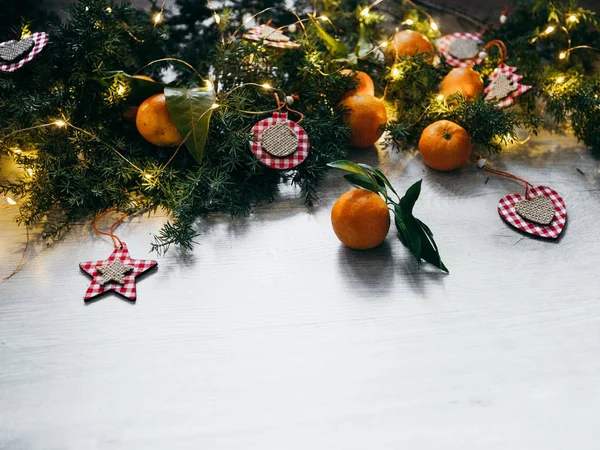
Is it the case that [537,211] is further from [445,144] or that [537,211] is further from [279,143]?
[279,143]

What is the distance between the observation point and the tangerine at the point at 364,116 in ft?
3.47

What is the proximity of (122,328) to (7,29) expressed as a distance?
699 millimetres

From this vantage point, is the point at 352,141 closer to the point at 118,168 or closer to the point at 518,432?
the point at 118,168

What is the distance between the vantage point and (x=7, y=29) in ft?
3.85

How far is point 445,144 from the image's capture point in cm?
102

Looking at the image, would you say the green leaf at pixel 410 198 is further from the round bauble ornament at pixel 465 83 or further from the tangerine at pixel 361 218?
the round bauble ornament at pixel 465 83

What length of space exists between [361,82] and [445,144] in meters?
0.20

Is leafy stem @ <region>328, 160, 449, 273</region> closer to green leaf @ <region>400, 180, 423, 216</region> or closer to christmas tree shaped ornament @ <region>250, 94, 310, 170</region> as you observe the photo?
green leaf @ <region>400, 180, 423, 216</region>

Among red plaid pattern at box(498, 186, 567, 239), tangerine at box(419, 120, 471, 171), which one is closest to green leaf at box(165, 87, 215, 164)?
tangerine at box(419, 120, 471, 171)

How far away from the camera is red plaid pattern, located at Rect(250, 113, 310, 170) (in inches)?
39.5

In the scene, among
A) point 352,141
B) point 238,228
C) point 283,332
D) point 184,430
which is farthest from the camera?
point 352,141

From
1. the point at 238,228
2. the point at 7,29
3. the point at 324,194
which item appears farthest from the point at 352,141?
the point at 7,29

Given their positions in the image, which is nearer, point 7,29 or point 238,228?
point 238,228

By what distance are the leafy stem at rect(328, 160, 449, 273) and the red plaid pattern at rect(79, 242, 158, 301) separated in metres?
0.34
